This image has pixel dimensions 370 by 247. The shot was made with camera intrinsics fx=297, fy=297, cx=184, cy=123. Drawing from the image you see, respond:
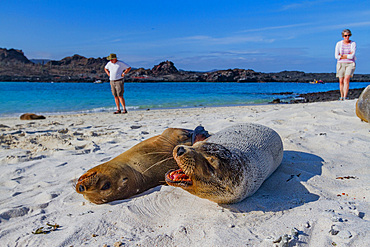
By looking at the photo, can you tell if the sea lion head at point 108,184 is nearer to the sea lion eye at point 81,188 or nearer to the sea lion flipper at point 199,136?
the sea lion eye at point 81,188

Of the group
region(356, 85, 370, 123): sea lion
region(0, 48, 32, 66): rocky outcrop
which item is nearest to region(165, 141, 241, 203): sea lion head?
region(356, 85, 370, 123): sea lion

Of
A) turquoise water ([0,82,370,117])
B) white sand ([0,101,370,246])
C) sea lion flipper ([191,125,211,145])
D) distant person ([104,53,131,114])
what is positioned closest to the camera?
white sand ([0,101,370,246])

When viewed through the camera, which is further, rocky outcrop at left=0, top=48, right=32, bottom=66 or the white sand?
rocky outcrop at left=0, top=48, right=32, bottom=66

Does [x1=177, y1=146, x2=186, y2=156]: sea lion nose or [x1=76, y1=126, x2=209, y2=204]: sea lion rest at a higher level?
[x1=177, y1=146, x2=186, y2=156]: sea lion nose

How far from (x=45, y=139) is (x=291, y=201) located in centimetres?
501

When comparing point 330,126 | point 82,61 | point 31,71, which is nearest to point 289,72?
point 82,61

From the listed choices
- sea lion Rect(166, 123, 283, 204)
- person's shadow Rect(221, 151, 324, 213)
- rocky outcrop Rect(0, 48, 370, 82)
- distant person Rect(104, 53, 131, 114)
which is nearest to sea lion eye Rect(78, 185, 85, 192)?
sea lion Rect(166, 123, 283, 204)

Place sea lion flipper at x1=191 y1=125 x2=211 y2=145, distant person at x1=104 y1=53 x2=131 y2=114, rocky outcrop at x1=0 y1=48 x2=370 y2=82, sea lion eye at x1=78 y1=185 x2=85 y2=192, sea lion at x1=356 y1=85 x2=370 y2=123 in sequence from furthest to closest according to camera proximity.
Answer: rocky outcrop at x1=0 y1=48 x2=370 y2=82
distant person at x1=104 y1=53 x2=131 y2=114
sea lion at x1=356 y1=85 x2=370 y2=123
sea lion flipper at x1=191 y1=125 x2=211 y2=145
sea lion eye at x1=78 y1=185 x2=85 y2=192

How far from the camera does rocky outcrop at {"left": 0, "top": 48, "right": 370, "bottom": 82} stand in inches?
2312

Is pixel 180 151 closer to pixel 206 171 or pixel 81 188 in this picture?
pixel 206 171

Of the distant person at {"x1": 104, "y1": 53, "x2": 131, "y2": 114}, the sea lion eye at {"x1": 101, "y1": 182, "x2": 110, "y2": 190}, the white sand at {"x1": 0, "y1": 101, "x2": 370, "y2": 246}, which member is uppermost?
the distant person at {"x1": 104, "y1": 53, "x2": 131, "y2": 114}

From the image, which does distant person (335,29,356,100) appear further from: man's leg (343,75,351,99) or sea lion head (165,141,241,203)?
sea lion head (165,141,241,203)

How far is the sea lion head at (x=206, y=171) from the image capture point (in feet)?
7.38

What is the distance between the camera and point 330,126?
17.7 ft
